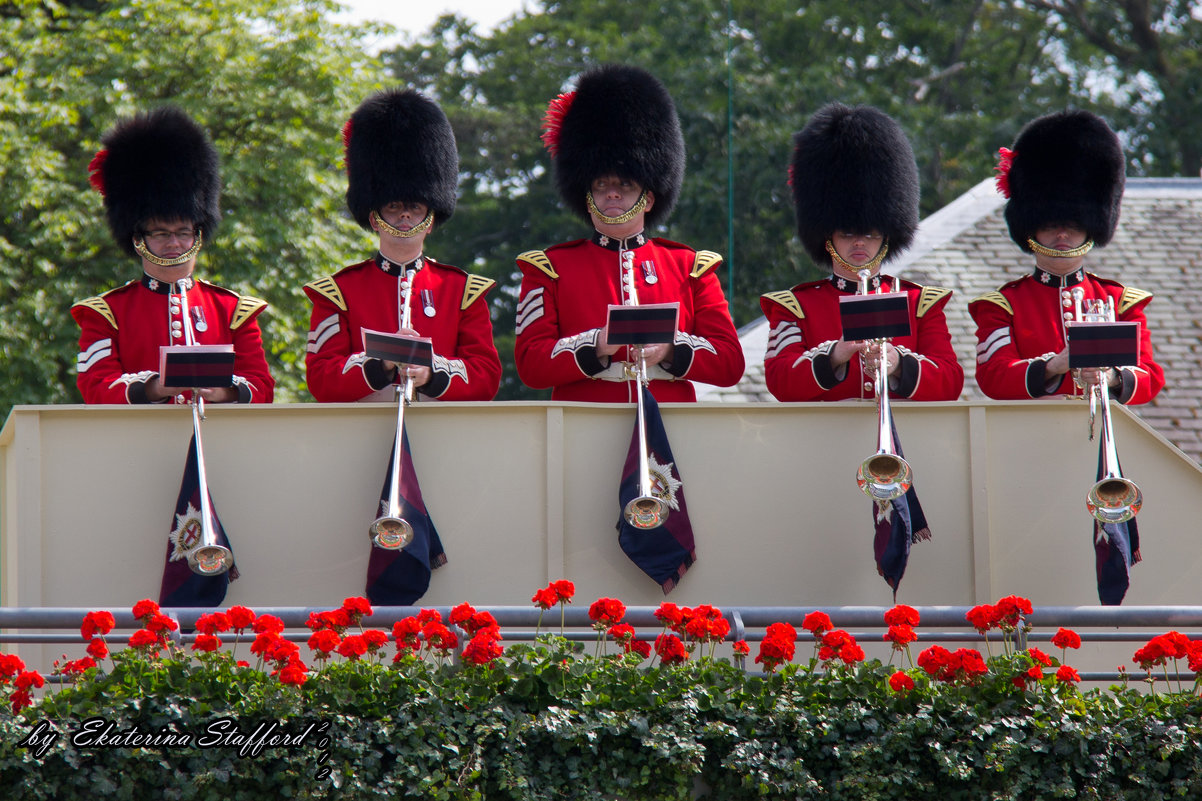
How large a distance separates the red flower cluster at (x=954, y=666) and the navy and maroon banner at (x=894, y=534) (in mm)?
774

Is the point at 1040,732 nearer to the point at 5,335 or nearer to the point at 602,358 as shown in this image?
the point at 602,358

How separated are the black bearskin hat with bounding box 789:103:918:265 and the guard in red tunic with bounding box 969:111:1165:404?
517mm

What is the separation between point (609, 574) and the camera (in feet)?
21.1

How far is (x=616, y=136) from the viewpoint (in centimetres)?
739

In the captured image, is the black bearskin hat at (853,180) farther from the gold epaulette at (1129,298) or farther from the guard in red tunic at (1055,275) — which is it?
the gold epaulette at (1129,298)

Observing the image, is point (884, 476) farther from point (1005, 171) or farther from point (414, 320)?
point (1005, 171)

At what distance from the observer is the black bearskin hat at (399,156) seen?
7.30 meters

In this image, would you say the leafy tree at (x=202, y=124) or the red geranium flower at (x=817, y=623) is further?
the leafy tree at (x=202, y=124)

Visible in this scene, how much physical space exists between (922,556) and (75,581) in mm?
3283

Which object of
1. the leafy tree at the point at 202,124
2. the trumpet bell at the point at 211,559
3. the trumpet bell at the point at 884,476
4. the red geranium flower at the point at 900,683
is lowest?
the red geranium flower at the point at 900,683

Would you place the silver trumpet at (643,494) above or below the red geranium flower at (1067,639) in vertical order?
above

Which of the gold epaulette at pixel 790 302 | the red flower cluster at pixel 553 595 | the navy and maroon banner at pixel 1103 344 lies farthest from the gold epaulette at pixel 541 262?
the navy and maroon banner at pixel 1103 344

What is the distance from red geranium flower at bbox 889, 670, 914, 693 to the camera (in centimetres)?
532

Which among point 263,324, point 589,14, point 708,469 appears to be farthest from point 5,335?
point 589,14
